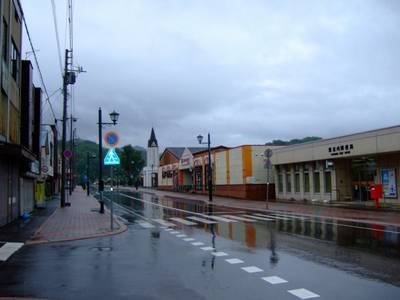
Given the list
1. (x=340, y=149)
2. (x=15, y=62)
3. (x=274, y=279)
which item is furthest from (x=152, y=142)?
(x=274, y=279)

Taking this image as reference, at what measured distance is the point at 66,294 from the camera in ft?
23.3

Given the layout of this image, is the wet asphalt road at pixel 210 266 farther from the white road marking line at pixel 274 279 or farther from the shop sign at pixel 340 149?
the shop sign at pixel 340 149

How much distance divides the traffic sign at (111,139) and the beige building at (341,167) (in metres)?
16.7

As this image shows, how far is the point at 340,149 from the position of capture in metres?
31.1

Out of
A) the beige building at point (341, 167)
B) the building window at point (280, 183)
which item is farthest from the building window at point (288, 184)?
the building window at point (280, 183)

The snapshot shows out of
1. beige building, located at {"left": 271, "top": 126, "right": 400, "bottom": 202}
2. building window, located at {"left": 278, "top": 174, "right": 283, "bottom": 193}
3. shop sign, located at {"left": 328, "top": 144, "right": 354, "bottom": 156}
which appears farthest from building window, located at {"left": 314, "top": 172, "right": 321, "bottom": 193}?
building window, located at {"left": 278, "top": 174, "right": 283, "bottom": 193}

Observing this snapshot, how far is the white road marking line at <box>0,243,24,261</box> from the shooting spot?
1075cm

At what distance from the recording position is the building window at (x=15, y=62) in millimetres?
19281

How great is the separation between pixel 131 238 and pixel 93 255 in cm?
351

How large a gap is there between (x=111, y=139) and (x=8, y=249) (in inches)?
243

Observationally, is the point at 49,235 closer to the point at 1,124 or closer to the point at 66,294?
the point at 1,124

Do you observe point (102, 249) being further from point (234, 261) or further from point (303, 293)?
point (303, 293)

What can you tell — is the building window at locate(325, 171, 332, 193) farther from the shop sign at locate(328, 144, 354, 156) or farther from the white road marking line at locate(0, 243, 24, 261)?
the white road marking line at locate(0, 243, 24, 261)

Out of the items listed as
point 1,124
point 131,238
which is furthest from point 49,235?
point 1,124
